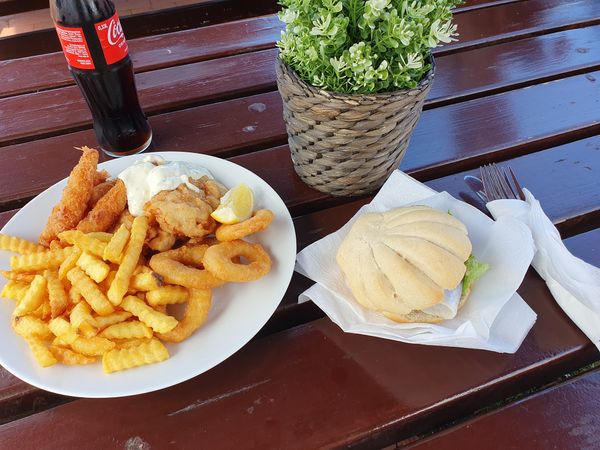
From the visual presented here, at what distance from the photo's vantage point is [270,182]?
4.25 feet

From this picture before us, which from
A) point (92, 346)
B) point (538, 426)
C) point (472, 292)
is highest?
point (92, 346)

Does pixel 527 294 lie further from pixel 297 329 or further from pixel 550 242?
pixel 297 329

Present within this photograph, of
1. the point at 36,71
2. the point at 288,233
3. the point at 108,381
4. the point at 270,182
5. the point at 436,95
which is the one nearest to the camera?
the point at 108,381

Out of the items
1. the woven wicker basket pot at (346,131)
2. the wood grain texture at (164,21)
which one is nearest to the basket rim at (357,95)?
the woven wicker basket pot at (346,131)

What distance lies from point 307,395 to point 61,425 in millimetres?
442

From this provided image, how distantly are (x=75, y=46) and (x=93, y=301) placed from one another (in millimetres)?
686

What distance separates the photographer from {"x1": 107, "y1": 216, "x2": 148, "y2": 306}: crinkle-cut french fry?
872mm

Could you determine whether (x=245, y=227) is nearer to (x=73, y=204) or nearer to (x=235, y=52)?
(x=73, y=204)

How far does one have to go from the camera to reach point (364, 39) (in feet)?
3.15

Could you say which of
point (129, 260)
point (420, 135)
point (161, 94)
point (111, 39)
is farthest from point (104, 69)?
point (420, 135)

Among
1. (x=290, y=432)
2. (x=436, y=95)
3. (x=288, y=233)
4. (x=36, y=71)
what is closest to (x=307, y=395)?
(x=290, y=432)

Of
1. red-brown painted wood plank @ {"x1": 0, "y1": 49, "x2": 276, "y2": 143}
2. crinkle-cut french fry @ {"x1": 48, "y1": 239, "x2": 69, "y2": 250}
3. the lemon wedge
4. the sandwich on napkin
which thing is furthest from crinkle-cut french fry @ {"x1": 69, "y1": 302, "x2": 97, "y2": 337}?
red-brown painted wood plank @ {"x1": 0, "y1": 49, "x2": 276, "y2": 143}

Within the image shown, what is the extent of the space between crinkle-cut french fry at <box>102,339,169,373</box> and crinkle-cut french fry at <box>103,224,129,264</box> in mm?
181

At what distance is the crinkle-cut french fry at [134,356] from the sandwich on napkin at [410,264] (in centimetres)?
38
